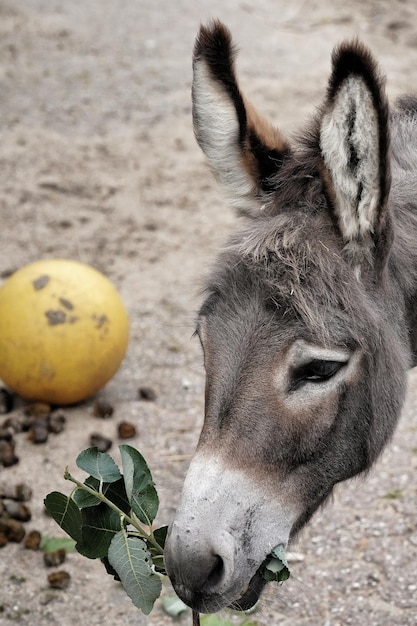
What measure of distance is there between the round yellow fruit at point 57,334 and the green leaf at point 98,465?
2.29 m

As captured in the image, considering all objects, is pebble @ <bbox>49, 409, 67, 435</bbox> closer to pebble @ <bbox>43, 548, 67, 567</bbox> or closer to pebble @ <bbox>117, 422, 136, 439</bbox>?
pebble @ <bbox>117, 422, 136, 439</bbox>

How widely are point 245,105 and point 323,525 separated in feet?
8.57

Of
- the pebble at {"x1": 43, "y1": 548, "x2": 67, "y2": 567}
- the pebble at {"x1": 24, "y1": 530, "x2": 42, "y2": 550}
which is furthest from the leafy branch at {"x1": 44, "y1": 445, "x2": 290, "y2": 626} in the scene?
the pebble at {"x1": 24, "y1": 530, "x2": 42, "y2": 550}

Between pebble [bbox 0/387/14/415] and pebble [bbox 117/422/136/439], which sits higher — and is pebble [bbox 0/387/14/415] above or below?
below

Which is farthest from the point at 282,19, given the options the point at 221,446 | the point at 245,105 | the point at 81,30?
the point at 221,446

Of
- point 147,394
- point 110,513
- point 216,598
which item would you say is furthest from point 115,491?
point 147,394

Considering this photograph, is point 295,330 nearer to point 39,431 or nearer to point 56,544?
point 56,544

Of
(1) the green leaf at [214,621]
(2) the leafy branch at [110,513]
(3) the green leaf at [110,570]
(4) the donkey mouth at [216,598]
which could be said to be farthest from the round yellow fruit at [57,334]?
(4) the donkey mouth at [216,598]

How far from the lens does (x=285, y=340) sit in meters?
2.93

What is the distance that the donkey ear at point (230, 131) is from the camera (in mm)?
3213

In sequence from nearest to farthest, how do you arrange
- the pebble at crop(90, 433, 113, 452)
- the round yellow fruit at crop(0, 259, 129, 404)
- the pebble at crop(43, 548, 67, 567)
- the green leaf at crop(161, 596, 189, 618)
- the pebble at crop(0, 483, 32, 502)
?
the green leaf at crop(161, 596, 189, 618), the pebble at crop(43, 548, 67, 567), the pebble at crop(0, 483, 32, 502), the pebble at crop(90, 433, 113, 452), the round yellow fruit at crop(0, 259, 129, 404)

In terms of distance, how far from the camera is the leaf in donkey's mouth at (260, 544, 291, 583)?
2.88 meters

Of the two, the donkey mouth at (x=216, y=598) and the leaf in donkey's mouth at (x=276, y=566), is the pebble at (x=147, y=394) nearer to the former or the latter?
the donkey mouth at (x=216, y=598)

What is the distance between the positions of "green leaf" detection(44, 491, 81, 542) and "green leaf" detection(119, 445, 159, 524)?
8.4 inches
